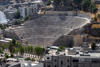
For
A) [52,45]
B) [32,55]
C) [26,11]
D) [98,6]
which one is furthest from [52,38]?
[26,11]

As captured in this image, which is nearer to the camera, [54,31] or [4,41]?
[4,41]

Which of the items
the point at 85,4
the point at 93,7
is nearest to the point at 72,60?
the point at 93,7

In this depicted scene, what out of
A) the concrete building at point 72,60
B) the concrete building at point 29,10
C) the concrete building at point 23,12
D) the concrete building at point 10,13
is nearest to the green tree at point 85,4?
the concrete building at point 29,10

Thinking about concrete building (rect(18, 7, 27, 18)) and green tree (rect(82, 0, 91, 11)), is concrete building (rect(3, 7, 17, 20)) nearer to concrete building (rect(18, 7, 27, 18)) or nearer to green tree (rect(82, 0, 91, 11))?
concrete building (rect(18, 7, 27, 18))

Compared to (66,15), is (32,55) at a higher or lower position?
lower

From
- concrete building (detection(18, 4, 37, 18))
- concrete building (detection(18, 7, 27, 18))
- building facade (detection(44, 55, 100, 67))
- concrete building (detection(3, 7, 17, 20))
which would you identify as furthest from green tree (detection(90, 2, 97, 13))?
building facade (detection(44, 55, 100, 67))

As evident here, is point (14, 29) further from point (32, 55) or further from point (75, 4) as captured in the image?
point (75, 4)

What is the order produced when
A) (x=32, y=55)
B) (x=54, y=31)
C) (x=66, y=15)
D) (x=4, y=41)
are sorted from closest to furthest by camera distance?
(x=32, y=55) < (x=4, y=41) < (x=54, y=31) < (x=66, y=15)

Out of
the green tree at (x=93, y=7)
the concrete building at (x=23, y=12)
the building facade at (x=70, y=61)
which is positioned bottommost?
the building facade at (x=70, y=61)

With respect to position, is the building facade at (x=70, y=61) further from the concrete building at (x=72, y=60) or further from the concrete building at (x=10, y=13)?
the concrete building at (x=10, y=13)

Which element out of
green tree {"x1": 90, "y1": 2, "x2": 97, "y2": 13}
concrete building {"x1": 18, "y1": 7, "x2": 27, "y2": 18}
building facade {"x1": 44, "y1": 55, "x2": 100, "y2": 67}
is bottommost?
building facade {"x1": 44, "y1": 55, "x2": 100, "y2": 67}

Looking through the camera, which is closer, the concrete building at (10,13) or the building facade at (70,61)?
the building facade at (70,61)
